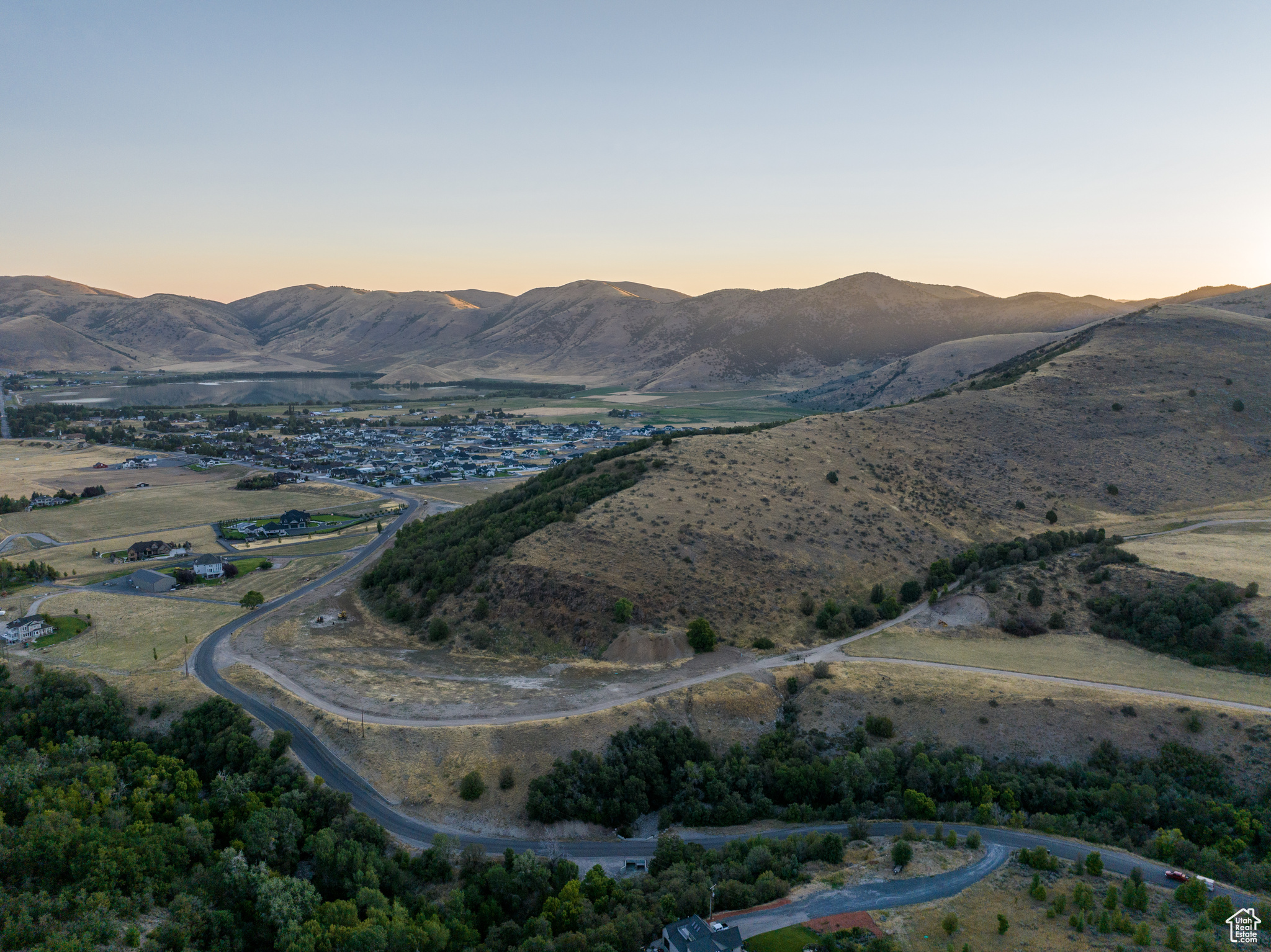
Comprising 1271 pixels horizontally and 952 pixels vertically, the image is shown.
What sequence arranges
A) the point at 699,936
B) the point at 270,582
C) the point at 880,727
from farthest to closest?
the point at 270,582 → the point at 880,727 → the point at 699,936

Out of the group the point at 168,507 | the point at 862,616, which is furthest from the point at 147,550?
the point at 862,616

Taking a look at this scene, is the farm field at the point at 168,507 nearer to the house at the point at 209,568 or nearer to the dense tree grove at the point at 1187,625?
the house at the point at 209,568

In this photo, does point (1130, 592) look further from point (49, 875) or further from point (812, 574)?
point (49, 875)

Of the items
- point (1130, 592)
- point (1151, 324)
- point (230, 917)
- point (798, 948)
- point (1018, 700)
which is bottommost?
point (230, 917)

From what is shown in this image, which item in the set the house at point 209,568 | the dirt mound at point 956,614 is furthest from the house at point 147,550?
the dirt mound at point 956,614

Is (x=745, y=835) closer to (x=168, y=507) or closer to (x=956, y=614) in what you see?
(x=956, y=614)

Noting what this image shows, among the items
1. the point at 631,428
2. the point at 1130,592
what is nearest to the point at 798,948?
the point at 1130,592
